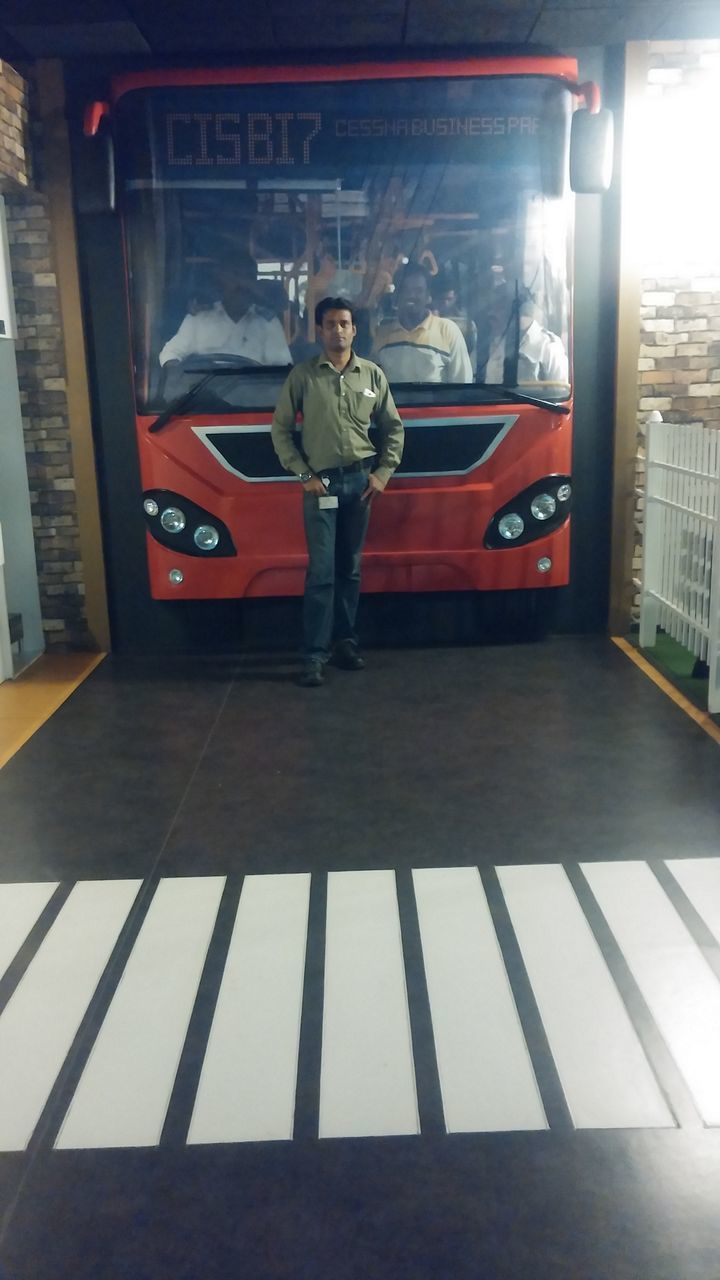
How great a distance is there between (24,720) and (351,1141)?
324 centimetres

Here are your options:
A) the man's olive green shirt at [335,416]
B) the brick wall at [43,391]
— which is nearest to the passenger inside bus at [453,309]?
the man's olive green shirt at [335,416]

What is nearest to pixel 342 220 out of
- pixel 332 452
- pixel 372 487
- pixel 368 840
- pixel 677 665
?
pixel 332 452

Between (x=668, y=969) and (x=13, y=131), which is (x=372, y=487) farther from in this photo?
(x=668, y=969)

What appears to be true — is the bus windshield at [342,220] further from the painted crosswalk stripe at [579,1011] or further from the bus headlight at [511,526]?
the painted crosswalk stripe at [579,1011]

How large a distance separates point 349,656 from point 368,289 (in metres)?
1.75

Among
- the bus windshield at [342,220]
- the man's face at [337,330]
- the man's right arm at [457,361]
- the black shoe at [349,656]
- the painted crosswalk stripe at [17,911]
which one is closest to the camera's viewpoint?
the painted crosswalk stripe at [17,911]

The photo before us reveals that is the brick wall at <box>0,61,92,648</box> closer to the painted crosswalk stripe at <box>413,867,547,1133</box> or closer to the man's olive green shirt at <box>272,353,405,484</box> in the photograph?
the man's olive green shirt at <box>272,353,405,484</box>

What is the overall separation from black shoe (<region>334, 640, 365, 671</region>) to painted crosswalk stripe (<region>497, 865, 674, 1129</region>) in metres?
2.41

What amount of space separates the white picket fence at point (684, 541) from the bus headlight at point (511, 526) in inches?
29.3

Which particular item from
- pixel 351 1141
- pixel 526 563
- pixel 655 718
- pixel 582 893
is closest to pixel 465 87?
pixel 526 563

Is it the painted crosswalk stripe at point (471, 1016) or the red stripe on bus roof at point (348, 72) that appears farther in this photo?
Result: the red stripe on bus roof at point (348, 72)

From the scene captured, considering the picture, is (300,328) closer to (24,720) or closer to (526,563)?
(526,563)

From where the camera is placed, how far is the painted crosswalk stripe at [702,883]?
2877mm

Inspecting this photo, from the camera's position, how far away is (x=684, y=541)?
17.1 ft
